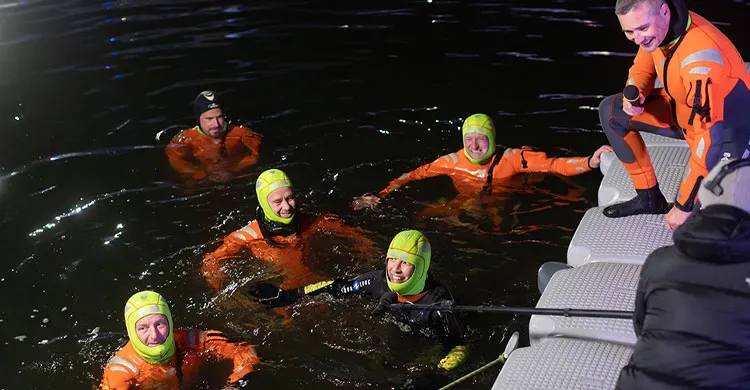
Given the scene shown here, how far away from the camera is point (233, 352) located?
5.62 m

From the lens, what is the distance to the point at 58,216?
8.09 m

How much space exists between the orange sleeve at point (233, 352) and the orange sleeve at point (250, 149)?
3491 mm

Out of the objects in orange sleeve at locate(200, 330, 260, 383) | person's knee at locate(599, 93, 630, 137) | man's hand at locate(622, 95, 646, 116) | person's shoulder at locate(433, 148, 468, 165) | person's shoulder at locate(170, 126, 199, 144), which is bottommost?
orange sleeve at locate(200, 330, 260, 383)

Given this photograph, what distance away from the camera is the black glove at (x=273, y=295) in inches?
240

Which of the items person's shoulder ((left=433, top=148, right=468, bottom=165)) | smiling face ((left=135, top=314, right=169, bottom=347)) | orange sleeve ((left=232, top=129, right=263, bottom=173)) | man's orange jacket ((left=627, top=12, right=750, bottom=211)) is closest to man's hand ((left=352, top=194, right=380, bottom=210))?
person's shoulder ((left=433, top=148, right=468, bottom=165))

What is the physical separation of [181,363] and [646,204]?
3.62 m

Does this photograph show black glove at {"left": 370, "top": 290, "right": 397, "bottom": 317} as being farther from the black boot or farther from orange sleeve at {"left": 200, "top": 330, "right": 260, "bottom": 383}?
the black boot

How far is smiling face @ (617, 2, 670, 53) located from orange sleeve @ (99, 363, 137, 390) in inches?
159

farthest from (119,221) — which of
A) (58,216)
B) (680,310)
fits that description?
(680,310)

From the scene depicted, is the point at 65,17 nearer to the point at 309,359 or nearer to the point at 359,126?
the point at 359,126

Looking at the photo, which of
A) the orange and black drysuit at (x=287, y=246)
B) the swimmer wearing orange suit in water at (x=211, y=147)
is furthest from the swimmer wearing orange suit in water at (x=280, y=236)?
the swimmer wearing orange suit in water at (x=211, y=147)

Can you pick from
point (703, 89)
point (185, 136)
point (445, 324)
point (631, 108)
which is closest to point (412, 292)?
point (445, 324)

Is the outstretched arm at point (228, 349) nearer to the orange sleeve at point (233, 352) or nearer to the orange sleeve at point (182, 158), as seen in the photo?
the orange sleeve at point (233, 352)

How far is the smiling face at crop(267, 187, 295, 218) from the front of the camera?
22.9ft
